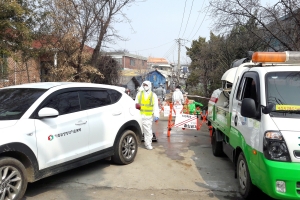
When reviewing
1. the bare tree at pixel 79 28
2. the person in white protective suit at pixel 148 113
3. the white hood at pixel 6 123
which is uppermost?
the bare tree at pixel 79 28

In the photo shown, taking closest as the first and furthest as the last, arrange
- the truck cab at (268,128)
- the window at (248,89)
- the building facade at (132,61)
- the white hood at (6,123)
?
the truck cab at (268,128) < the white hood at (6,123) < the window at (248,89) < the building facade at (132,61)

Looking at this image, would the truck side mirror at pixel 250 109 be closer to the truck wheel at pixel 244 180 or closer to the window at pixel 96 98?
the truck wheel at pixel 244 180

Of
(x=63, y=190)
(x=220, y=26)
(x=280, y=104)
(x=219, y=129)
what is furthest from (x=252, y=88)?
(x=220, y=26)

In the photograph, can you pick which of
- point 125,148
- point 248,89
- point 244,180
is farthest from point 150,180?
point 248,89

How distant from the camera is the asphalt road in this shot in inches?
199

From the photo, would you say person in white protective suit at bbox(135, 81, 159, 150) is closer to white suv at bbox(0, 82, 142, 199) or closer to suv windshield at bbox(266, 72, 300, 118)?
white suv at bbox(0, 82, 142, 199)

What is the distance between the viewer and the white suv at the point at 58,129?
14.3 feet

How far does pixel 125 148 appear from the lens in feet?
21.7

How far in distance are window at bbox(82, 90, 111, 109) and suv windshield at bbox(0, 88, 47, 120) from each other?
865 millimetres

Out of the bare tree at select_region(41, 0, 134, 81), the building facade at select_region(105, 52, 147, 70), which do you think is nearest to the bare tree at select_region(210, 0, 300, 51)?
the bare tree at select_region(41, 0, 134, 81)

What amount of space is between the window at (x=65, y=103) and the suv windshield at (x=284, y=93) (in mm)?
3125

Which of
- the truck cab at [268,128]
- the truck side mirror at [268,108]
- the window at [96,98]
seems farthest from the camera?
the window at [96,98]

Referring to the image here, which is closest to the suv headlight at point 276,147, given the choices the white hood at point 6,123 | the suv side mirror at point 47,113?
the suv side mirror at point 47,113

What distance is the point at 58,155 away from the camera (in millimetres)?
4992
